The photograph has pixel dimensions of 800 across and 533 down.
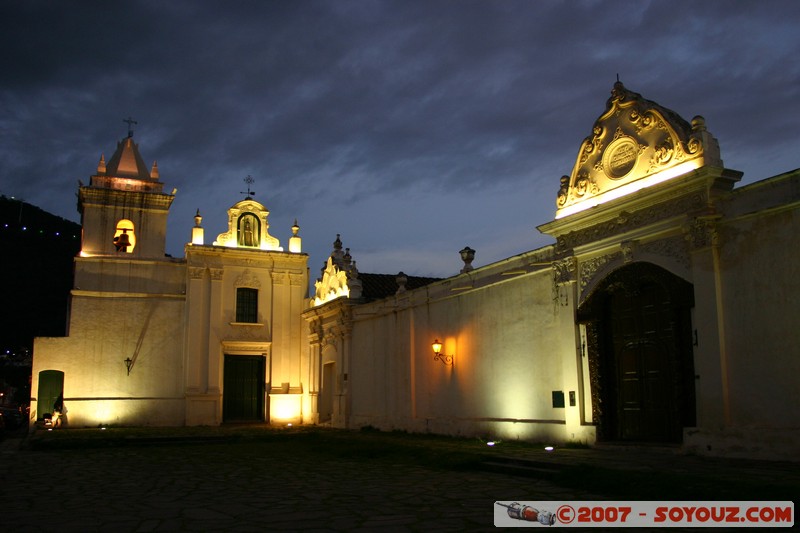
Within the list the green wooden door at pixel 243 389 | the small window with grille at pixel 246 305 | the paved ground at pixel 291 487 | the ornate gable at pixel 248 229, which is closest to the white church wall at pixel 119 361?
the green wooden door at pixel 243 389

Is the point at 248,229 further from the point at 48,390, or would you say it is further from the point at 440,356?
the point at 440,356

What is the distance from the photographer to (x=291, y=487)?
9.88 meters

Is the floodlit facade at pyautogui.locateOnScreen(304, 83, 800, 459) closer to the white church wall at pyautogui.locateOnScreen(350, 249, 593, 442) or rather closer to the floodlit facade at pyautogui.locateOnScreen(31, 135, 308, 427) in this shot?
the white church wall at pyautogui.locateOnScreen(350, 249, 593, 442)

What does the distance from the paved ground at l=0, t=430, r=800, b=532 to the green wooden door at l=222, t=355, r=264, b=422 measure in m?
13.1

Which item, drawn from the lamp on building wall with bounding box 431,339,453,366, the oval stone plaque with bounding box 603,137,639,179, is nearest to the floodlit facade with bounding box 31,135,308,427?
the lamp on building wall with bounding box 431,339,453,366

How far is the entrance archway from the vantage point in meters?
12.6

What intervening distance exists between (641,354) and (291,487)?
7.21 metres

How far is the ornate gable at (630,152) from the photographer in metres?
12.5

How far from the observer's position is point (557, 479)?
9750 millimetres

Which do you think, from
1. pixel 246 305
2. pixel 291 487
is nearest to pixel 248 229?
pixel 246 305

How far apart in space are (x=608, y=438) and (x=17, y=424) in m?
26.2

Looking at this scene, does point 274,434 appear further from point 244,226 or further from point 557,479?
point 557,479

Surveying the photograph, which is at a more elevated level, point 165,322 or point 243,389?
point 165,322

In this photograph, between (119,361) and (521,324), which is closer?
(521,324)
